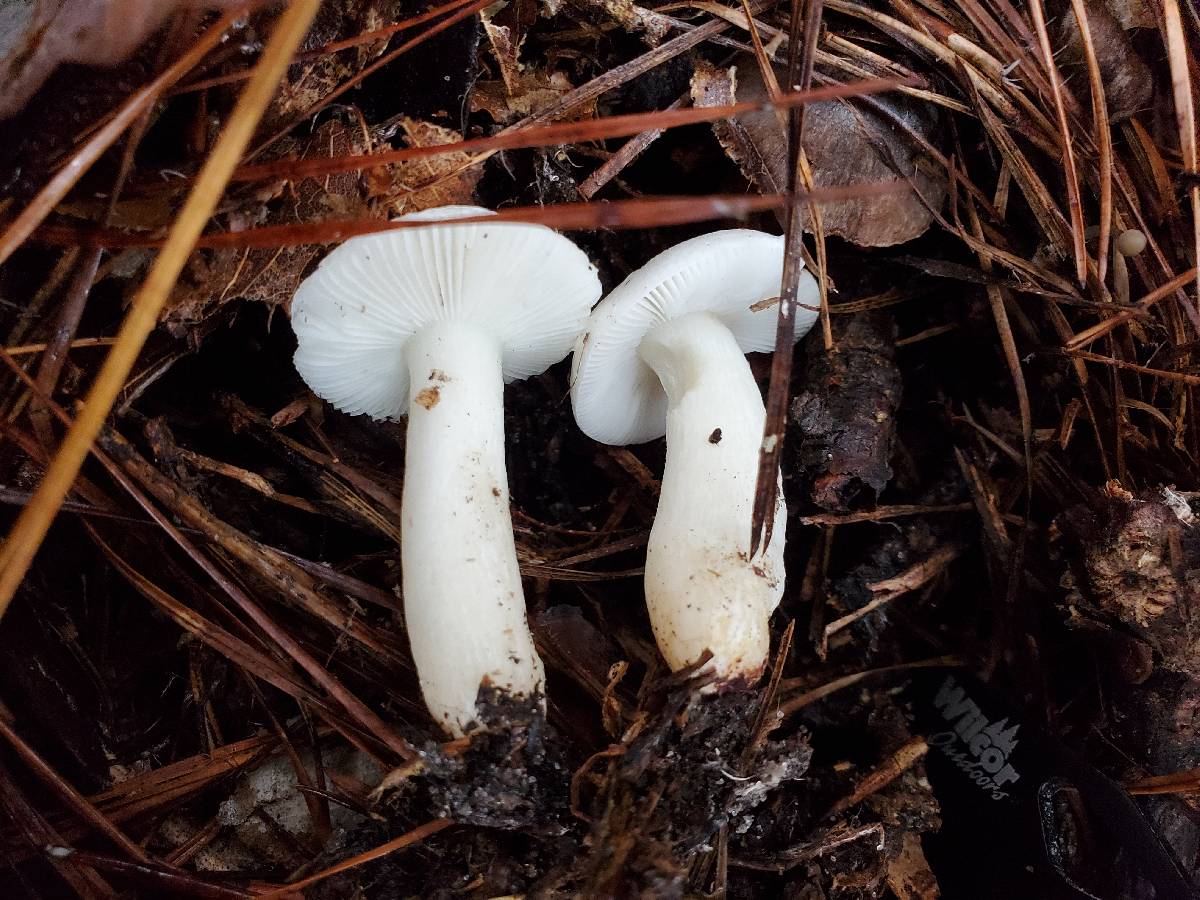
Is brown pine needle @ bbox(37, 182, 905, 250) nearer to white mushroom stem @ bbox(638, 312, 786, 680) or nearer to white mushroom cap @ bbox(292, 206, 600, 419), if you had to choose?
white mushroom cap @ bbox(292, 206, 600, 419)

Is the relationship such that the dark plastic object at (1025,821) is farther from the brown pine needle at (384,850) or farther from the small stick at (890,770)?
the brown pine needle at (384,850)

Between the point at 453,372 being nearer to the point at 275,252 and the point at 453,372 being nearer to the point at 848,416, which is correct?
the point at 275,252

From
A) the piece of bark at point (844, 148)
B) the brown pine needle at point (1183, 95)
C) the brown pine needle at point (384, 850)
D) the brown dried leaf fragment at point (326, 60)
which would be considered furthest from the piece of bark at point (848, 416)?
the brown dried leaf fragment at point (326, 60)

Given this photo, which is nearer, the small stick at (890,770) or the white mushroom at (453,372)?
the white mushroom at (453,372)

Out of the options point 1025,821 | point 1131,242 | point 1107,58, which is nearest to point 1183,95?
point 1107,58

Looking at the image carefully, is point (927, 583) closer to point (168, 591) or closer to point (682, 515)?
point (682, 515)
